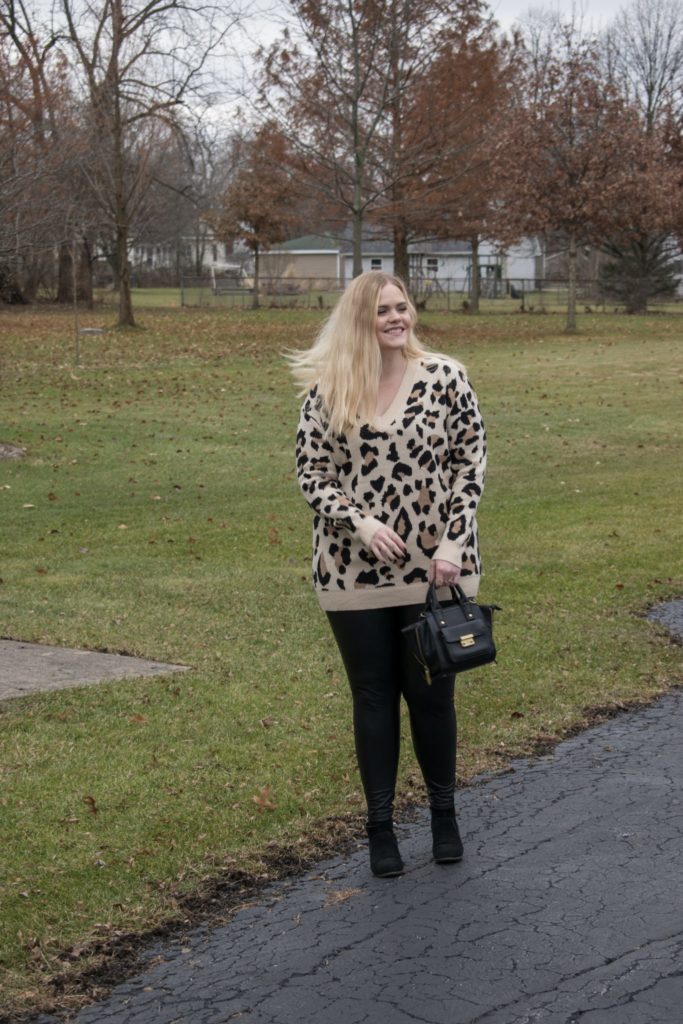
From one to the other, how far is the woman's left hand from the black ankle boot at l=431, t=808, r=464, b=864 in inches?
32.1

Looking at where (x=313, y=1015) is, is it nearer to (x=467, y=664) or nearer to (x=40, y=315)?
(x=467, y=664)

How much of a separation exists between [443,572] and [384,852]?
96 centimetres

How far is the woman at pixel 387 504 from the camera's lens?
4.36 metres

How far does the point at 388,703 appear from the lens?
452cm

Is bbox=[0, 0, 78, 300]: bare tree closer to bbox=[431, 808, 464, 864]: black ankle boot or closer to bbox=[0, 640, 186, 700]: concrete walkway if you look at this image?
bbox=[0, 640, 186, 700]: concrete walkway

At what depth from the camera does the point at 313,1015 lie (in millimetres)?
3506

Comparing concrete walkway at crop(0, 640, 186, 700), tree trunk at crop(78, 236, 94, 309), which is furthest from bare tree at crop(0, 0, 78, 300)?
tree trunk at crop(78, 236, 94, 309)

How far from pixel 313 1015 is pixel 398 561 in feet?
4.71

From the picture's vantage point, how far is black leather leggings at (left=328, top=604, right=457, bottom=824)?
14.4 ft

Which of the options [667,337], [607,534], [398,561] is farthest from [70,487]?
[667,337]

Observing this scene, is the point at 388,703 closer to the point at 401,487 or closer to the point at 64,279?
the point at 401,487

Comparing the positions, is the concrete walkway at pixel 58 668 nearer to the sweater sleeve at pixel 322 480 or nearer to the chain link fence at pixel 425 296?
the sweater sleeve at pixel 322 480

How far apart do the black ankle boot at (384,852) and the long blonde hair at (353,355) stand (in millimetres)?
1330

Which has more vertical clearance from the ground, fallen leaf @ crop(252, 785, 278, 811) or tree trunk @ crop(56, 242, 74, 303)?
A: tree trunk @ crop(56, 242, 74, 303)
